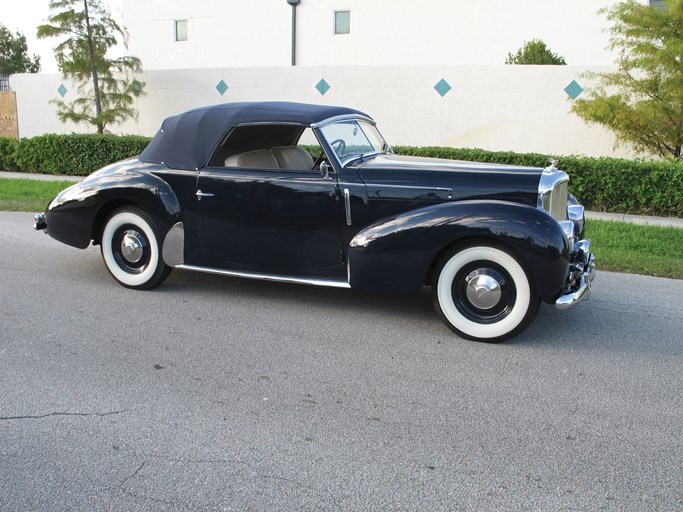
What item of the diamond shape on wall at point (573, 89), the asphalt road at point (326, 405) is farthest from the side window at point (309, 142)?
the diamond shape on wall at point (573, 89)

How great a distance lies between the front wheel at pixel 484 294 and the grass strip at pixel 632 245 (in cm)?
268

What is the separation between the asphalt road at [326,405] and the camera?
2773 mm

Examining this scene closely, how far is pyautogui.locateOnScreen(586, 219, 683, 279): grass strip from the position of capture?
22.1 ft

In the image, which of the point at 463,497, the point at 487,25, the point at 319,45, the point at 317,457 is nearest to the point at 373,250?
Answer: the point at 317,457

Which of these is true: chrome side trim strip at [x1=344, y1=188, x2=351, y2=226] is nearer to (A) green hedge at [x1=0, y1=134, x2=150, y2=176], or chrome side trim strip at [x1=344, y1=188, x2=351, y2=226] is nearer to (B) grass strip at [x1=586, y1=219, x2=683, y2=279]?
(B) grass strip at [x1=586, y1=219, x2=683, y2=279]

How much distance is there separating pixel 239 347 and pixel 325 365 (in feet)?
2.22

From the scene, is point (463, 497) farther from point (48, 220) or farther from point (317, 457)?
point (48, 220)

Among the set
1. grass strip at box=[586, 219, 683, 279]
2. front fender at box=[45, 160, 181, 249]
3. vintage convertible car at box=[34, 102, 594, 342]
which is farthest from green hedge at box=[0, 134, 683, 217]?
front fender at box=[45, 160, 181, 249]

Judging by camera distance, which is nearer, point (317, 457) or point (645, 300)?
point (317, 457)

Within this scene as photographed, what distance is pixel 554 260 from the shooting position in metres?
4.35

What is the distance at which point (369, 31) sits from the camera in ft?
69.3

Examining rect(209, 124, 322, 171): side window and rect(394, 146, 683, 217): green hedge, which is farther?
rect(394, 146, 683, 217): green hedge

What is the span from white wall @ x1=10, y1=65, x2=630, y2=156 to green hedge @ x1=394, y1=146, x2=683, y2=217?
2.82 m

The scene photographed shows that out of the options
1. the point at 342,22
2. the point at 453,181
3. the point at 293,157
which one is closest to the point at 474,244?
the point at 453,181
